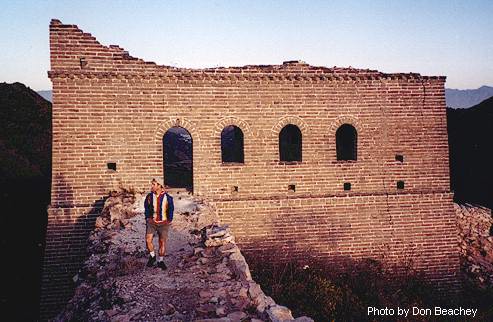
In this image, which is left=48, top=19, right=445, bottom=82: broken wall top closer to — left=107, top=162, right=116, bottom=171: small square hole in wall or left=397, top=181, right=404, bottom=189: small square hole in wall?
left=107, top=162, right=116, bottom=171: small square hole in wall

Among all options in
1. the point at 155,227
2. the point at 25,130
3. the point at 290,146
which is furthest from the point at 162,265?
the point at 25,130

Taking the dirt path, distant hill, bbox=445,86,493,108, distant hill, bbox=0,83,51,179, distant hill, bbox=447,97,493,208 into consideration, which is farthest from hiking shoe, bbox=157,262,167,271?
distant hill, bbox=445,86,493,108

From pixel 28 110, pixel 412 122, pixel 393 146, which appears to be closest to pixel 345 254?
pixel 393 146

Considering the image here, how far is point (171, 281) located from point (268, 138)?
5754 millimetres

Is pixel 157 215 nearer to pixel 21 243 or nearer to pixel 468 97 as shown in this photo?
pixel 21 243

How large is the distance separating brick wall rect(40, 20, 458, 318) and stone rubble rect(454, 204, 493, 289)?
4.87ft

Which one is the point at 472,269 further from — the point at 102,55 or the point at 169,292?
the point at 102,55

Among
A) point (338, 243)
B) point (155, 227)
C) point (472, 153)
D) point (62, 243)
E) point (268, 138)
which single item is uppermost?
point (268, 138)

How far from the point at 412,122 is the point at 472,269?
17.9 feet

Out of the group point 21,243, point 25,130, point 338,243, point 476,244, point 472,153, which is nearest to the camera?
point 338,243

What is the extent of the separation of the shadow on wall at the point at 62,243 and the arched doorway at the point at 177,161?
460cm

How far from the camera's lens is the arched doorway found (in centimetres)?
1499

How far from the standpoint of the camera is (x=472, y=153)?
58.7 ft

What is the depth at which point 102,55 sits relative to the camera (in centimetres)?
895
